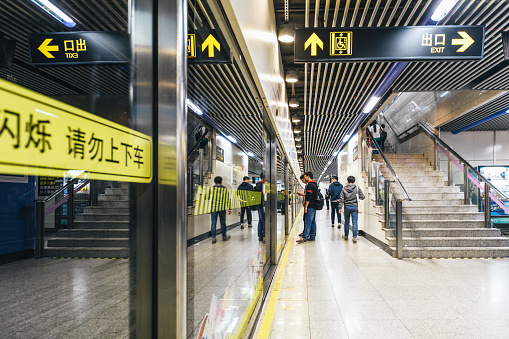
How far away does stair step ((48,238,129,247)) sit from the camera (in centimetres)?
69

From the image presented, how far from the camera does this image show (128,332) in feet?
3.03

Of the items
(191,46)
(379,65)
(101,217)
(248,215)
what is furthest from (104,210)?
(379,65)

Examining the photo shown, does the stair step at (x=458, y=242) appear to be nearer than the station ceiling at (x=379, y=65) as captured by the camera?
No

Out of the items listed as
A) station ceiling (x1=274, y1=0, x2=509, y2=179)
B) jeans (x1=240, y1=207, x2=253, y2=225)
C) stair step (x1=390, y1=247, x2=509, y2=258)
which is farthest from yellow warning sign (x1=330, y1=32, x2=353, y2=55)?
stair step (x1=390, y1=247, x2=509, y2=258)

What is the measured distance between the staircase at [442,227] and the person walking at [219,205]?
4.98 meters

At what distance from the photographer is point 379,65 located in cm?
545

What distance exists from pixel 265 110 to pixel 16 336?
3.35m

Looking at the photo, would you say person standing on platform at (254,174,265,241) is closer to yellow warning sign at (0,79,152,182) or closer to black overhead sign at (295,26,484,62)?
black overhead sign at (295,26,484,62)

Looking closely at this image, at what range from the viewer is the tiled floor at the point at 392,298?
9.63 ft

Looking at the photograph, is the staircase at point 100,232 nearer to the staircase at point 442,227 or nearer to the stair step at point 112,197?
the stair step at point 112,197

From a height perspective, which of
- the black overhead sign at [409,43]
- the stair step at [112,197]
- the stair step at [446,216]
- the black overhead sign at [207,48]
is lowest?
the stair step at [446,216]

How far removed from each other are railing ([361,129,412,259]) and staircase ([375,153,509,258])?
13 centimetres

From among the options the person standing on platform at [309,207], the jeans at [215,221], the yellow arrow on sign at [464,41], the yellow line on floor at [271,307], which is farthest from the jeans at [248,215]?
the person standing on platform at [309,207]

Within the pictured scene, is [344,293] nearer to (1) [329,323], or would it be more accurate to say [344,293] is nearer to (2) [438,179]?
(1) [329,323]
